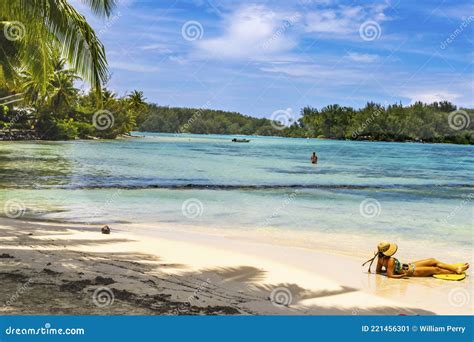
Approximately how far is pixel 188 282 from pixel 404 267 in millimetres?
4252

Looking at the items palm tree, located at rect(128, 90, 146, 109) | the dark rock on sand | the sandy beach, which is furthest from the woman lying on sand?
palm tree, located at rect(128, 90, 146, 109)

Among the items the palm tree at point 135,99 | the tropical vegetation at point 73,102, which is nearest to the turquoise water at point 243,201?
the tropical vegetation at point 73,102

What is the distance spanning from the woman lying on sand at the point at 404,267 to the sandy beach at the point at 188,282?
0.60ft

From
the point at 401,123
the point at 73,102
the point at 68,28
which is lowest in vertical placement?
the point at 68,28

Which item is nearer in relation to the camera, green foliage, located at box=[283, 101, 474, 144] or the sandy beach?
the sandy beach

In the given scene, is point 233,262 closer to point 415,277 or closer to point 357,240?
point 415,277

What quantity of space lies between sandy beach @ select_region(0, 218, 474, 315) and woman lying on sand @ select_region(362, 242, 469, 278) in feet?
0.60

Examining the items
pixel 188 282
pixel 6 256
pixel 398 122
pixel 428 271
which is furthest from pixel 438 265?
pixel 398 122

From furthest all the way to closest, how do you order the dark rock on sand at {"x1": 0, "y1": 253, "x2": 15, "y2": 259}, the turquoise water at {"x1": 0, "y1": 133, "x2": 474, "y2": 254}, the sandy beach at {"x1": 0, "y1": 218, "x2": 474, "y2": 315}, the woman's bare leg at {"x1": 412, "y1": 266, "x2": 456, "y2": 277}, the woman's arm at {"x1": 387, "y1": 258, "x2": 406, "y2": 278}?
the turquoise water at {"x1": 0, "y1": 133, "x2": 474, "y2": 254} → the woman's bare leg at {"x1": 412, "y1": 266, "x2": 456, "y2": 277} → the woman's arm at {"x1": 387, "y1": 258, "x2": 406, "y2": 278} → the dark rock on sand at {"x1": 0, "y1": 253, "x2": 15, "y2": 259} → the sandy beach at {"x1": 0, "y1": 218, "x2": 474, "y2": 315}

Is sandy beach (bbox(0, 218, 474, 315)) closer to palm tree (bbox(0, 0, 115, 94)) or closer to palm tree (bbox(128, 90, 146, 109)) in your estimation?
palm tree (bbox(0, 0, 115, 94))

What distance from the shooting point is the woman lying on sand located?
33.6 ft

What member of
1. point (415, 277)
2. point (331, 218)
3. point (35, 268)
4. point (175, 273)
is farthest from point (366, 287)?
point (331, 218)

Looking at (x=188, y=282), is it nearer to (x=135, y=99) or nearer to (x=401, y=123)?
(x=135, y=99)

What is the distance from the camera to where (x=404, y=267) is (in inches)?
408
